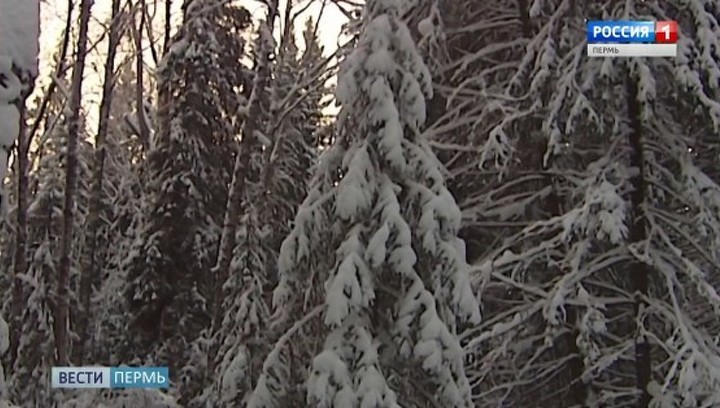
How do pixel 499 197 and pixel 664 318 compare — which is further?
pixel 499 197

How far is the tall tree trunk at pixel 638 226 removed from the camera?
7504mm

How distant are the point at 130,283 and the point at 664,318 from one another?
11.0m

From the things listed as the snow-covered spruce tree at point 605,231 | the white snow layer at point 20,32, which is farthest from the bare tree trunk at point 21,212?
the white snow layer at point 20,32

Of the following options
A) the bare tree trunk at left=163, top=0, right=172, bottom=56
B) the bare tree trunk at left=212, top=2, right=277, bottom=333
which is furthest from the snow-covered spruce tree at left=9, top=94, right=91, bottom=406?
the bare tree trunk at left=212, top=2, right=277, bottom=333

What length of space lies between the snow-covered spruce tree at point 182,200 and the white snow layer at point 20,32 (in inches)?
518

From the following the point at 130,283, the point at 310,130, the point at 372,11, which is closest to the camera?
the point at 372,11

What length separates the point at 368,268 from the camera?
6125mm

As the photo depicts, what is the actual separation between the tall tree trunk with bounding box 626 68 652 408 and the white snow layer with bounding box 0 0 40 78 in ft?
18.1

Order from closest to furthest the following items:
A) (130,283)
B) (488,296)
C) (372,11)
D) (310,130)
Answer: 1. (372,11)
2. (488,296)
3. (130,283)
4. (310,130)

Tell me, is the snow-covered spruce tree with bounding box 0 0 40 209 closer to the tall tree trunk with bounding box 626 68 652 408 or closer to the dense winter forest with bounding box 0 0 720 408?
the dense winter forest with bounding box 0 0 720 408

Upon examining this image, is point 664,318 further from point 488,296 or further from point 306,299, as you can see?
point 306,299

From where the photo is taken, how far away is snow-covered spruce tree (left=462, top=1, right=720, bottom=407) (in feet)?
24.0

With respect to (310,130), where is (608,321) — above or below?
below

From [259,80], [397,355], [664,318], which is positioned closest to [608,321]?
[664,318]
